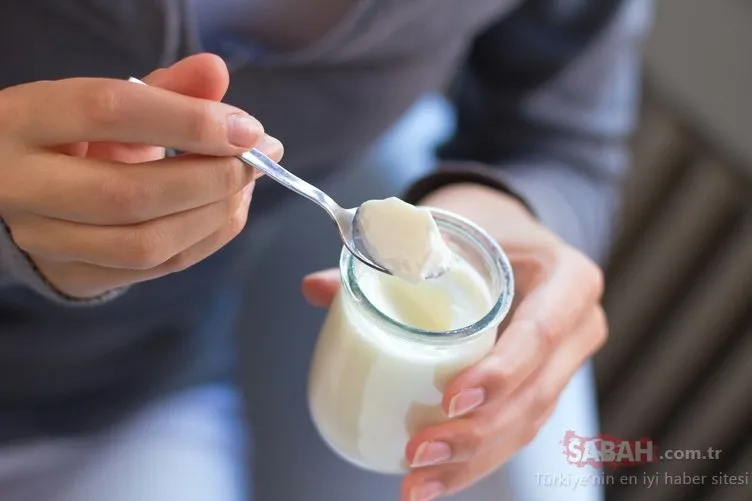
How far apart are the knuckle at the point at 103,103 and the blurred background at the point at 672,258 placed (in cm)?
42

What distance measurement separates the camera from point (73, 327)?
0.63 meters

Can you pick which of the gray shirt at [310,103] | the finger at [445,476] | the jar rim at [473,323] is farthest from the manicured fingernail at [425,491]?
the gray shirt at [310,103]

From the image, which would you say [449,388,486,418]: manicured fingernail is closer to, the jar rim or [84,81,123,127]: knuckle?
the jar rim

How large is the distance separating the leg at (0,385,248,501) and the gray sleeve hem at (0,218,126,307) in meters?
0.23

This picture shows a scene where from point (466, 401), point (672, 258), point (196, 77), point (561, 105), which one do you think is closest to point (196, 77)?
point (196, 77)

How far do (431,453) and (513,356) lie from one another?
0.07 m

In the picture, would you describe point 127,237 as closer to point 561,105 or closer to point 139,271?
point 139,271

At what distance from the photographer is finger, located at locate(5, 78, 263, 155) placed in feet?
1.15

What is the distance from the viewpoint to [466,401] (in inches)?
17.5

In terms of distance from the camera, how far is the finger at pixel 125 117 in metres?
0.35

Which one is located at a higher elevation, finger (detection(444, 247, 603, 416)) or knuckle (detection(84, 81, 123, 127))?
knuckle (detection(84, 81, 123, 127))

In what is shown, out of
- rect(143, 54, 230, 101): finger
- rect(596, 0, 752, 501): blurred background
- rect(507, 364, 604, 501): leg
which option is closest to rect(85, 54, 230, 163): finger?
rect(143, 54, 230, 101): finger

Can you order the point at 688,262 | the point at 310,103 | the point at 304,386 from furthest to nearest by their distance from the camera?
the point at 688,262 < the point at 304,386 < the point at 310,103

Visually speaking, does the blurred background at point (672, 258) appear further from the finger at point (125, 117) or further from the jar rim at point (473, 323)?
the finger at point (125, 117)
